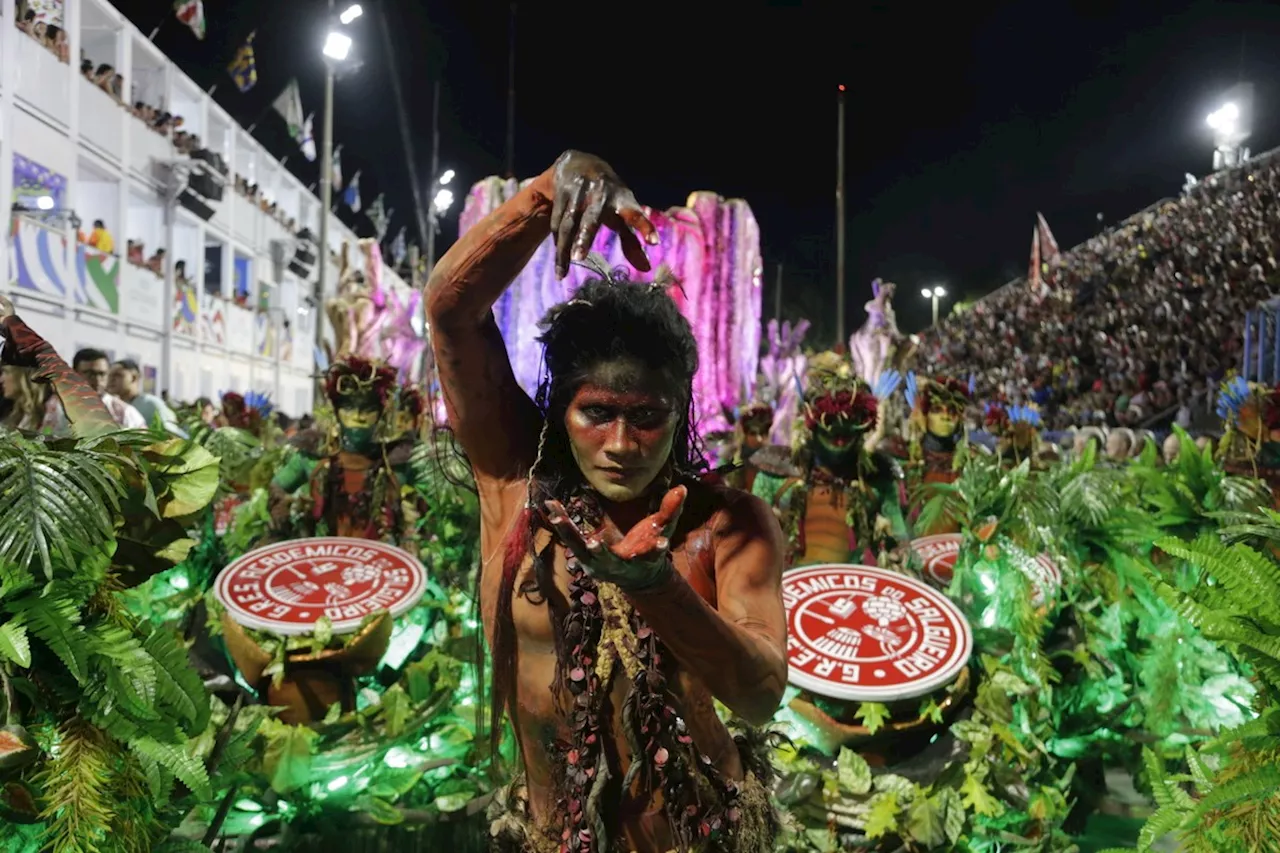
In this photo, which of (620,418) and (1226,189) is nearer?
(620,418)

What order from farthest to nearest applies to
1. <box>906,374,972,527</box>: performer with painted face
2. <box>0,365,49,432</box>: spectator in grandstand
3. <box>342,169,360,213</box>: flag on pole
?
<box>342,169,360,213</box>: flag on pole, <box>906,374,972,527</box>: performer with painted face, <box>0,365,49,432</box>: spectator in grandstand

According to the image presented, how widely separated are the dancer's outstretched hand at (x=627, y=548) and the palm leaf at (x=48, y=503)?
110 cm

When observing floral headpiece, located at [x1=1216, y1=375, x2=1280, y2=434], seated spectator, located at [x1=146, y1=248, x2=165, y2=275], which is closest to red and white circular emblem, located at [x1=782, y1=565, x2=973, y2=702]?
floral headpiece, located at [x1=1216, y1=375, x2=1280, y2=434]

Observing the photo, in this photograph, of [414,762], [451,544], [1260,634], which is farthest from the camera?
[451,544]

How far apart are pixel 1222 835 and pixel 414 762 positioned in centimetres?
293

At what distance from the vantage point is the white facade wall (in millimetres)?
16094

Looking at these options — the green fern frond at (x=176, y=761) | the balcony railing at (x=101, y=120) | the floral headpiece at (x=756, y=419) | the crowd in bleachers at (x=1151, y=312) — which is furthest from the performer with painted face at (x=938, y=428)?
the balcony railing at (x=101, y=120)

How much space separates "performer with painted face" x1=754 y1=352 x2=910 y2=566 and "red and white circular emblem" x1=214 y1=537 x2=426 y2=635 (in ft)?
6.33

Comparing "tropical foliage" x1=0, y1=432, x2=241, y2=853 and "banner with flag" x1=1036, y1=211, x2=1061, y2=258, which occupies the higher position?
"banner with flag" x1=1036, y1=211, x2=1061, y2=258

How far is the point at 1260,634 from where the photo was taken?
1981 mm

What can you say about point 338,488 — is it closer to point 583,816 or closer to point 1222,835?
point 583,816

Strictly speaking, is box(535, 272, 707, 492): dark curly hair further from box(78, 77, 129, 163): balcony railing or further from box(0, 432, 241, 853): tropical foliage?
box(78, 77, 129, 163): balcony railing

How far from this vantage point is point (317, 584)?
14.3 ft

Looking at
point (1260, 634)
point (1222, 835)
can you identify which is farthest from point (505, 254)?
point (1222, 835)
